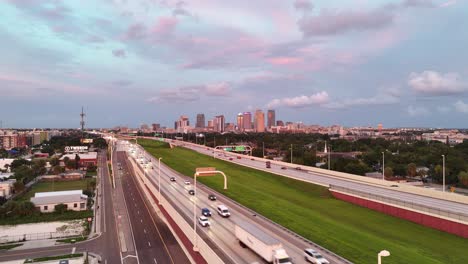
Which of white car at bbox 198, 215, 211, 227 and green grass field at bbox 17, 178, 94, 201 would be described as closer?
white car at bbox 198, 215, 211, 227

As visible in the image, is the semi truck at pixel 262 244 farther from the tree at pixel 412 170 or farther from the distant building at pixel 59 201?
the tree at pixel 412 170

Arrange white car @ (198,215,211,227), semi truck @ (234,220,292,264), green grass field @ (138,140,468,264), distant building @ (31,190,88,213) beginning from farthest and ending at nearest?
1. distant building @ (31,190,88,213)
2. white car @ (198,215,211,227)
3. green grass field @ (138,140,468,264)
4. semi truck @ (234,220,292,264)

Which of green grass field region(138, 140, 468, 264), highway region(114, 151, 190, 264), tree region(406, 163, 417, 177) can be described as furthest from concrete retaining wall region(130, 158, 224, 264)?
tree region(406, 163, 417, 177)

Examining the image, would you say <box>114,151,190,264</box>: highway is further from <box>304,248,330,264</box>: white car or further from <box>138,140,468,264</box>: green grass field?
<box>304,248,330,264</box>: white car

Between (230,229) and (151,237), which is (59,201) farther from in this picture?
(230,229)

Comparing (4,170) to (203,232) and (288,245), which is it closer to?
(203,232)

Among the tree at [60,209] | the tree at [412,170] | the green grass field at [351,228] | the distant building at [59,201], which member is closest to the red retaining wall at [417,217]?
the green grass field at [351,228]
